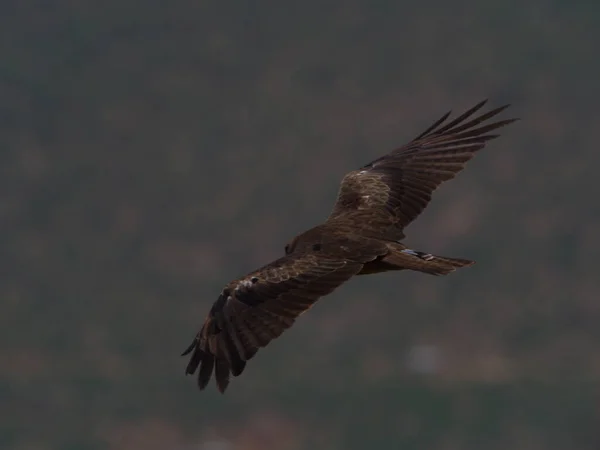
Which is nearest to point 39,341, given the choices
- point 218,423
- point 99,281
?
point 99,281

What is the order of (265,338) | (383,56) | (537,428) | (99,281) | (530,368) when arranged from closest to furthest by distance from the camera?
1. (265,338)
2. (537,428)
3. (530,368)
4. (99,281)
5. (383,56)

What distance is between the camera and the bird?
76.7 feet

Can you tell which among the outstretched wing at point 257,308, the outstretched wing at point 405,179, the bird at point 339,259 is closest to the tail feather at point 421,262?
the bird at point 339,259

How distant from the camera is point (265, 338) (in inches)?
917

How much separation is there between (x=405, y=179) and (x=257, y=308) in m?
6.05

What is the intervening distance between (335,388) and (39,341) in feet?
85.3

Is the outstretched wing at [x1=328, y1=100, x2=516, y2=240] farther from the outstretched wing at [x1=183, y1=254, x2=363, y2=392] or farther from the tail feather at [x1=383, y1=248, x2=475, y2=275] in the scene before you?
the outstretched wing at [x1=183, y1=254, x2=363, y2=392]

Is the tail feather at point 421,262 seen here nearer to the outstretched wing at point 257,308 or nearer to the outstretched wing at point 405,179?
the outstretched wing at point 257,308

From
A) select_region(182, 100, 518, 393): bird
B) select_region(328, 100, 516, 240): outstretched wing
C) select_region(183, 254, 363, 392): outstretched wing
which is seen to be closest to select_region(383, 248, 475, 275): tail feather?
select_region(182, 100, 518, 393): bird

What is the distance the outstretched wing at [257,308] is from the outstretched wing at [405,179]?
2.44 meters

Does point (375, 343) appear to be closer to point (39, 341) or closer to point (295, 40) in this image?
point (39, 341)

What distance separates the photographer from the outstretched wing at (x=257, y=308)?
23.2 metres

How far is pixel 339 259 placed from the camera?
2475 centimetres

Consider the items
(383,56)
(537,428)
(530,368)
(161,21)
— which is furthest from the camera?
(161,21)
